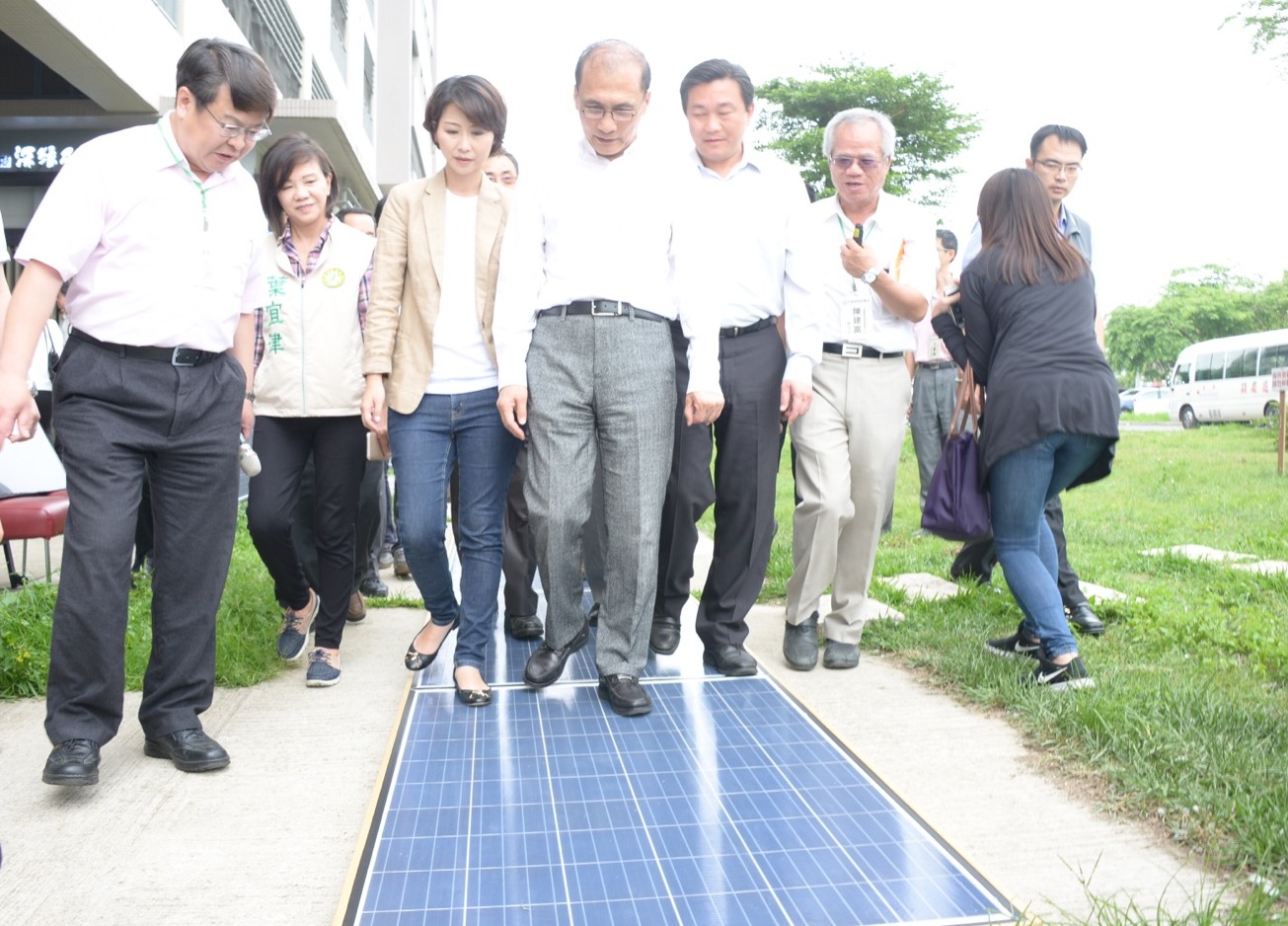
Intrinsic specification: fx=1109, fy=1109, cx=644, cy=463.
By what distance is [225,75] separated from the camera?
3.11 m

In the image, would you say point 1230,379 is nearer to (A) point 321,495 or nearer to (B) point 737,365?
(B) point 737,365

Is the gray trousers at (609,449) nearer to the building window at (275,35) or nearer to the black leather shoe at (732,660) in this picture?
the black leather shoe at (732,660)

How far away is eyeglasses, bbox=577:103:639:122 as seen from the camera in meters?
3.64

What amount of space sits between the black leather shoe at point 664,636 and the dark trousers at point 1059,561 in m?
1.54

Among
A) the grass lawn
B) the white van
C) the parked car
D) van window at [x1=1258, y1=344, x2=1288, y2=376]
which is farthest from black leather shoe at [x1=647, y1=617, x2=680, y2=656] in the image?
the parked car

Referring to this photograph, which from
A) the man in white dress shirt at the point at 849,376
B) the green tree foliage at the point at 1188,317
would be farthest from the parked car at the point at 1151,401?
the man in white dress shirt at the point at 849,376

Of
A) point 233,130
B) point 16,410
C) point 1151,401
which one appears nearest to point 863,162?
point 233,130

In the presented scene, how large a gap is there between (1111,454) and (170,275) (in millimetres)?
3214

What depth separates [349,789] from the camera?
3152mm

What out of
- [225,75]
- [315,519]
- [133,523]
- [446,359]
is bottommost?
[315,519]

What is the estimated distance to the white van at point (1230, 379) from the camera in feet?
97.2

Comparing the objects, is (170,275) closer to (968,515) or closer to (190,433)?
(190,433)

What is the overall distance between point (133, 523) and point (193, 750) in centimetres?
69

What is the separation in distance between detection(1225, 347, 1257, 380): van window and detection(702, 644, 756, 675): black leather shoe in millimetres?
30865
